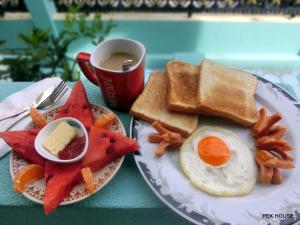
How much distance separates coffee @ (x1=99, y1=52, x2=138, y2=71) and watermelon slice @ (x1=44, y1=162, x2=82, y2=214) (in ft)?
0.97

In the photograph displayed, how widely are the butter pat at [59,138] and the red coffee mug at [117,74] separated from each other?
157mm

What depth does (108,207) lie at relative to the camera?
709mm

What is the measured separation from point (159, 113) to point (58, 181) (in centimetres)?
34

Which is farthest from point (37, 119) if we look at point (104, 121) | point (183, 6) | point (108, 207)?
point (183, 6)

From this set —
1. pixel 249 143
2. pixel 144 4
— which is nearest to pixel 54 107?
pixel 249 143

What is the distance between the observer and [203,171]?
72 cm

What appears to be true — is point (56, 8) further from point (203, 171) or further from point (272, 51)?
point (203, 171)

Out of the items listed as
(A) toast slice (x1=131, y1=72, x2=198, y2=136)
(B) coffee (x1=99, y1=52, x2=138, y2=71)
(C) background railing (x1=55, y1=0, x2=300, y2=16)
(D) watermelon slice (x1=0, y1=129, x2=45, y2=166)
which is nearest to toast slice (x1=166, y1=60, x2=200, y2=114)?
(A) toast slice (x1=131, y1=72, x2=198, y2=136)

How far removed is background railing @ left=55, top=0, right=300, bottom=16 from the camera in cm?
217

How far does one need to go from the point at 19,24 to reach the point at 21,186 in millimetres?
1883

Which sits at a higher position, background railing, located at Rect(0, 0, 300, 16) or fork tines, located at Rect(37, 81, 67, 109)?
fork tines, located at Rect(37, 81, 67, 109)

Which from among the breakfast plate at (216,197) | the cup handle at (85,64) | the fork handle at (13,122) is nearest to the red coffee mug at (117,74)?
the cup handle at (85,64)

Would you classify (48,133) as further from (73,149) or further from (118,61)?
(118,61)

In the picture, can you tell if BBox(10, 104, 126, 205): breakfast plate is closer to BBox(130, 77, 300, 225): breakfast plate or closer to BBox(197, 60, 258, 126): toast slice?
BBox(130, 77, 300, 225): breakfast plate
